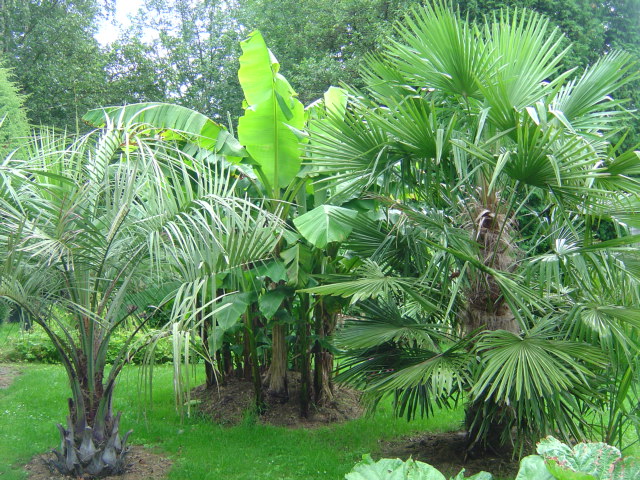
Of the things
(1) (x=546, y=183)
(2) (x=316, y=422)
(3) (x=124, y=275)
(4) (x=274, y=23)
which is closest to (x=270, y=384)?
(2) (x=316, y=422)

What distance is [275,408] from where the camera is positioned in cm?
754

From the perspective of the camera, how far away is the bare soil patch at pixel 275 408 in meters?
7.30

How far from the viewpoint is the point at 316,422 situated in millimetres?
7355

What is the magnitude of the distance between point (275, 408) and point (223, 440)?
1.09 m

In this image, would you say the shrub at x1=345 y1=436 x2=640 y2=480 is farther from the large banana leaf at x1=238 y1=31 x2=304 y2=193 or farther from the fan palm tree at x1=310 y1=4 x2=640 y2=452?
the large banana leaf at x1=238 y1=31 x2=304 y2=193

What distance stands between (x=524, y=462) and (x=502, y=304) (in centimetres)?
297

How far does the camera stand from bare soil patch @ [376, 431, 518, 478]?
5.39 metres

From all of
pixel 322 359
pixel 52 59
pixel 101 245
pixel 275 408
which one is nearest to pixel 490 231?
pixel 322 359

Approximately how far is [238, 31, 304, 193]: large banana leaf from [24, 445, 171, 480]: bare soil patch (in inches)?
122

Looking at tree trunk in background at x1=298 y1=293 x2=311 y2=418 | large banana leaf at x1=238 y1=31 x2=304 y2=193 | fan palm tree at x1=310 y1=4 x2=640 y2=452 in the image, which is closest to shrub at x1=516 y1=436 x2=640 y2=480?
fan palm tree at x1=310 y1=4 x2=640 y2=452

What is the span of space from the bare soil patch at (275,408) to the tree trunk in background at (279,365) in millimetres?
74

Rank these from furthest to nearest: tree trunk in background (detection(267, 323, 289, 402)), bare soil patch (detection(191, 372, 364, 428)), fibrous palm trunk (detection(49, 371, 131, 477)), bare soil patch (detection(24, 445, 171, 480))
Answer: tree trunk in background (detection(267, 323, 289, 402)) → bare soil patch (detection(191, 372, 364, 428)) → bare soil patch (detection(24, 445, 171, 480)) → fibrous palm trunk (detection(49, 371, 131, 477))

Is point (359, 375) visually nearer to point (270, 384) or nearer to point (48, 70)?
point (270, 384)

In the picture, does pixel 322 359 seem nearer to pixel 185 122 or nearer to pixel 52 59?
pixel 185 122
